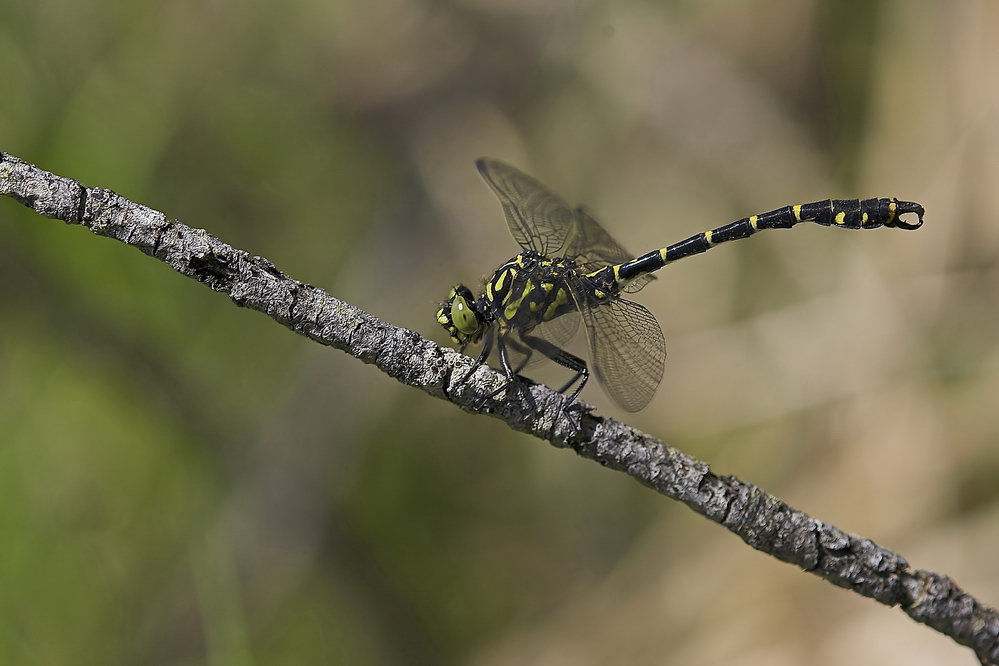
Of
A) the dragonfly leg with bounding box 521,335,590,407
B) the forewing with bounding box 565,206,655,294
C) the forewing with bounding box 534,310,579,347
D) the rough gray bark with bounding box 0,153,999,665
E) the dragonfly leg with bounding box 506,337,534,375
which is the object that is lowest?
the rough gray bark with bounding box 0,153,999,665

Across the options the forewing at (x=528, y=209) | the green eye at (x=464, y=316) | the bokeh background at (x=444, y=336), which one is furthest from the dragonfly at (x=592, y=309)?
the bokeh background at (x=444, y=336)

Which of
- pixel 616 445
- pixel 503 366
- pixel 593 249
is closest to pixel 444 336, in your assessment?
pixel 593 249

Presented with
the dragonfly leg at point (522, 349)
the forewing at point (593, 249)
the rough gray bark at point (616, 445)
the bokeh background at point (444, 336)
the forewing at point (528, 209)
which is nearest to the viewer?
the rough gray bark at point (616, 445)

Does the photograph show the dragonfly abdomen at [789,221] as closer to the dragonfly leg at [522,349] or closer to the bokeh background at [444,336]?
the dragonfly leg at [522,349]

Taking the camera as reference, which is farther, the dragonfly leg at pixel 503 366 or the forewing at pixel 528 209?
the forewing at pixel 528 209

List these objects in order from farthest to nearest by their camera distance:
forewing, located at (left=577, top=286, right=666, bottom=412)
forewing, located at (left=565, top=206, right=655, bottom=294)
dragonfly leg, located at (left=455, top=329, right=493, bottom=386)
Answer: forewing, located at (left=565, top=206, right=655, bottom=294) < forewing, located at (left=577, top=286, right=666, bottom=412) < dragonfly leg, located at (left=455, top=329, right=493, bottom=386)

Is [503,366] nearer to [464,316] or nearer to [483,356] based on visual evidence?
[483,356]

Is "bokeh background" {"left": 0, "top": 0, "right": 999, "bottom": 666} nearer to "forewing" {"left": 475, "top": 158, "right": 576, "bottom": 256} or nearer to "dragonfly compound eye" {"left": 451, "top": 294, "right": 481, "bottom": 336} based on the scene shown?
"forewing" {"left": 475, "top": 158, "right": 576, "bottom": 256}

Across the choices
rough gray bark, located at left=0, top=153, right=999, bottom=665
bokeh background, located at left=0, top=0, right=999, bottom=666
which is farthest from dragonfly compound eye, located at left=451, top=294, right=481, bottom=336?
bokeh background, located at left=0, top=0, right=999, bottom=666
